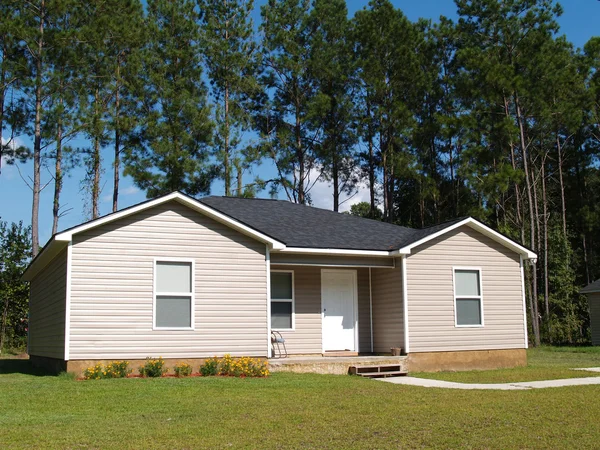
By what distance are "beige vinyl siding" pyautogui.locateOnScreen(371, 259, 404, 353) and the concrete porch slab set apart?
36.7 inches

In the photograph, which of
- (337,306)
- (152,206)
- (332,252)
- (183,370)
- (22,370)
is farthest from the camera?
(337,306)

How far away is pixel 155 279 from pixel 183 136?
1719 cm

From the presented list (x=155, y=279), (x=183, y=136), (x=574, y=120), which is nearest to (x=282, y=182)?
(x=183, y=136)

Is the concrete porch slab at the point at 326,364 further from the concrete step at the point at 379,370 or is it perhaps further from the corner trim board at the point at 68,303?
the corner trim board at the point at 68,303

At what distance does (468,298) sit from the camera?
675 inches

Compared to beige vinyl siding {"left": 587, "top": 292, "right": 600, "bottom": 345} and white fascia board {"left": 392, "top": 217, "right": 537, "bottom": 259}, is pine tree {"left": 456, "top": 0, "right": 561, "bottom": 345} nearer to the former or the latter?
beige vinyl siding {"left": 587, "top": 292, "right": 600, "bottom": 345}

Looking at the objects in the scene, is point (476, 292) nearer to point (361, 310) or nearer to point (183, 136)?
point (361, 310)

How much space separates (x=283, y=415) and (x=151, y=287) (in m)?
5.86

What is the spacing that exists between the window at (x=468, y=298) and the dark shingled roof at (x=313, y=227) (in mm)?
1460

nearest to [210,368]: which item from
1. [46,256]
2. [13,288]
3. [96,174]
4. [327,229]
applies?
[46,256]

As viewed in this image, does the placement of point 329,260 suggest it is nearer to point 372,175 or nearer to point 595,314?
point 595,314

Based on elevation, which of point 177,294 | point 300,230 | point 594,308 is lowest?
point 594,308

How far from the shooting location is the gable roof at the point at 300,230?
14.3 metres

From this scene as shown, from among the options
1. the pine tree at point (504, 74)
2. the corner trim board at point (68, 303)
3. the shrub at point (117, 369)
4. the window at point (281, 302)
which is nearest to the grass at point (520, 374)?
the window at point (281, 302)
